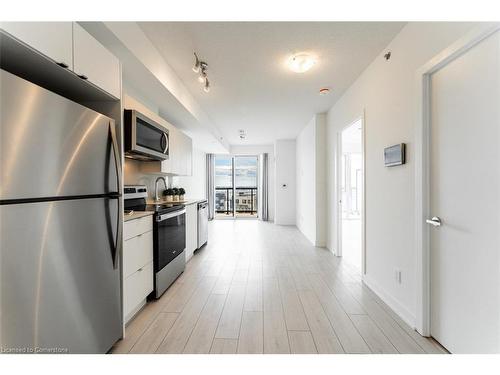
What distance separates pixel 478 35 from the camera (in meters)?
1.34

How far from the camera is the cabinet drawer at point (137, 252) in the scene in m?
1.88

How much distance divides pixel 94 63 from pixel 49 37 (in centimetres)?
29

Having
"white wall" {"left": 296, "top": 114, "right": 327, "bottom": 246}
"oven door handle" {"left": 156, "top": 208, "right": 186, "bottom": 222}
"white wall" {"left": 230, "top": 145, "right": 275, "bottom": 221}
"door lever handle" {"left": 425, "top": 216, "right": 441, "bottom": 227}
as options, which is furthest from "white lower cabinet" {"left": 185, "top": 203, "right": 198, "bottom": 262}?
"white wall" {"left": 230, "top": 145, "right": 275, "bottom": 221}

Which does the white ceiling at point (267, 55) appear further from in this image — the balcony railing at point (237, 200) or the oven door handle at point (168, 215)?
the balcony railing at point (237, 200)

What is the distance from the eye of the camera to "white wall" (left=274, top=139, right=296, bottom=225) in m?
7.17

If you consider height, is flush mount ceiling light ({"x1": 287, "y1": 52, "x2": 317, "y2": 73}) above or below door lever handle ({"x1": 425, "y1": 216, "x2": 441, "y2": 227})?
above

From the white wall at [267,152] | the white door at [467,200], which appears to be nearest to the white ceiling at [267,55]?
the white door at [467,200]

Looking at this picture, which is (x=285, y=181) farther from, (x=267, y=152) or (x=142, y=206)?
(x=142, y=206)

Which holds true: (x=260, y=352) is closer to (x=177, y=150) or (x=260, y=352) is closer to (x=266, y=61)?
(x=266, y=61)

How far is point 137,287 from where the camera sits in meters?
2.05

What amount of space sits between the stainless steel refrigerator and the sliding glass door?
6.84m

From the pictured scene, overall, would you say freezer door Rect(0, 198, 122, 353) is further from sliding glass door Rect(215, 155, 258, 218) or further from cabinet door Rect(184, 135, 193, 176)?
sliding glass door Rect(215, 155, 258, 218)

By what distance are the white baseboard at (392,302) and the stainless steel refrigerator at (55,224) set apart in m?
2.32
